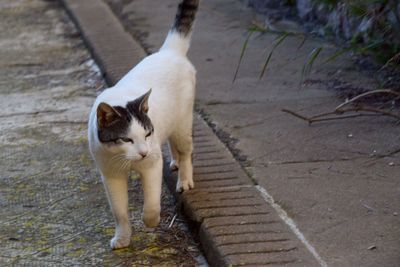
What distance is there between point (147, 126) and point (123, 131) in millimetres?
117

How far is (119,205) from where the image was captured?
3775 millimetres

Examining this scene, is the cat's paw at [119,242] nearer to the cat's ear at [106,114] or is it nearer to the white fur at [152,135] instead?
the white fur at [152,135]

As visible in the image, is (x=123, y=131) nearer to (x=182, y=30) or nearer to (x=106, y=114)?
(x=106, y=114)

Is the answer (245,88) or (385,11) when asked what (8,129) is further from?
(385,11)

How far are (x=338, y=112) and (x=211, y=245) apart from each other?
1641mm

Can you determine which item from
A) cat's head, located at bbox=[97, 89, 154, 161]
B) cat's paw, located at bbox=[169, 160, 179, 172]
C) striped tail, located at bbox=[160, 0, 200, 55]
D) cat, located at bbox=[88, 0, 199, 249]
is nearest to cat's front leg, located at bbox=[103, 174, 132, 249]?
cat, located at bbox=[88, 0, 199, 249]

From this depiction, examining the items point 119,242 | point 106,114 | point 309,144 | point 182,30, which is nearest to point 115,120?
point 106,114

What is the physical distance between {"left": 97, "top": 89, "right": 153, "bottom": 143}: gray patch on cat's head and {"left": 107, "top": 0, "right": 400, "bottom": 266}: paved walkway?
86cm

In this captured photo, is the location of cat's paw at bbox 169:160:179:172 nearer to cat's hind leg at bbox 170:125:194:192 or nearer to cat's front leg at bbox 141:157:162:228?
cat's hind leg at bbox 170:125:194:192

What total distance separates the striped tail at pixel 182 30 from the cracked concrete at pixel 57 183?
2.53 ft

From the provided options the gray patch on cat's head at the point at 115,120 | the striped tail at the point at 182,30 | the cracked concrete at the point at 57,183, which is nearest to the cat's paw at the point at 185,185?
the cracked concrete at the point at 57,183

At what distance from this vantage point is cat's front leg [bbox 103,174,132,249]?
3740 millimetres

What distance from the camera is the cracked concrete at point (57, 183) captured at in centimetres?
382

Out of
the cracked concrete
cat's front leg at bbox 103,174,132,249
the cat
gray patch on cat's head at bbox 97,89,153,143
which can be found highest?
gray patch on cat's head at bbox 97,89,153,143
